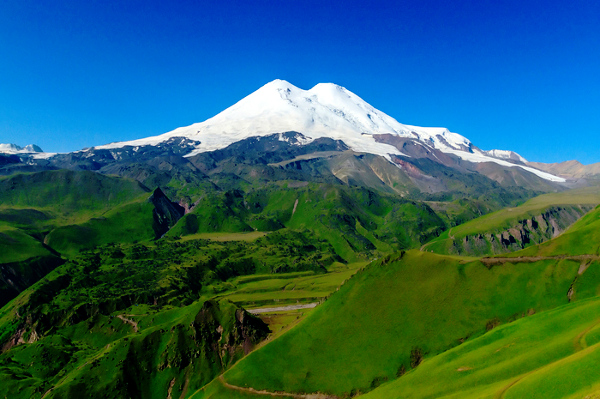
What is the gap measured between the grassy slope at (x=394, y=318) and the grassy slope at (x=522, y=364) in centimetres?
1106

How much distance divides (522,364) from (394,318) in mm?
52660

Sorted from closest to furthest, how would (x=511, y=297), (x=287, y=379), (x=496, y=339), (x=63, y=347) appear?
1. (x=496, y=339)
2. (x=287, y=379)
3. (x=511, y=297)
4. (x=63, y=347)

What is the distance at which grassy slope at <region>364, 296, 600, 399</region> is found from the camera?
246 feet

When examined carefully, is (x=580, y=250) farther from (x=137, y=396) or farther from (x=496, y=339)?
(x=137, y=396)

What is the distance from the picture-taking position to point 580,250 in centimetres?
15750

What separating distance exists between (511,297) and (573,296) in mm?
19409

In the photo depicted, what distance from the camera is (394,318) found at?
145 metres

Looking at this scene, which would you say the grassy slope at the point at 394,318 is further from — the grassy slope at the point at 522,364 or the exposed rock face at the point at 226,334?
the exposed rock face at the point at 226,334

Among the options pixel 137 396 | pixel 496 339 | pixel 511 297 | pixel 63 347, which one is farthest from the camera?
pixel 63 347

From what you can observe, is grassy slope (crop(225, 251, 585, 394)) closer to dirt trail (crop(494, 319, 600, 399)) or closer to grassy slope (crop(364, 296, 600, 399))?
grassy slope (crop(364, 296, 600, 399))

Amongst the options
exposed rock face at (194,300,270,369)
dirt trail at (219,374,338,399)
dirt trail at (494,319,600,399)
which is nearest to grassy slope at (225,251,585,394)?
dirt trail at (219,374,338,399)

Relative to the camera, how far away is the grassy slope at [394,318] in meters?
132

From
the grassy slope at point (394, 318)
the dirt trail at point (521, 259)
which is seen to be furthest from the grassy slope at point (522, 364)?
the dirt trail at point (521, 259)

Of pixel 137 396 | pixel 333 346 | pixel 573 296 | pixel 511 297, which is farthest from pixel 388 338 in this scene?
pixel 137 396
